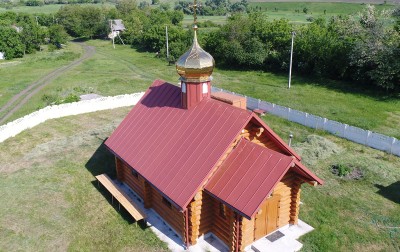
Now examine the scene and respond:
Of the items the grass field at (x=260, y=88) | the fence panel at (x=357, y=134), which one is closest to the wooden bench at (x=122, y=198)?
the fence panel at (x=357, y=134)

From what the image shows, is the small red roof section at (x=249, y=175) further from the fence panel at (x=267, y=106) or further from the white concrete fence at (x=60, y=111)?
the white concrete fence at (x=60, y=111)

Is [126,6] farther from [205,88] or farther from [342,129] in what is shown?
[205,88]

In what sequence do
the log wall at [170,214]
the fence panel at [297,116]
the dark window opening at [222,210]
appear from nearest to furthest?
the dark window opening at [222,210] < the log wall at [170,214] < the fence panel at [297,116]

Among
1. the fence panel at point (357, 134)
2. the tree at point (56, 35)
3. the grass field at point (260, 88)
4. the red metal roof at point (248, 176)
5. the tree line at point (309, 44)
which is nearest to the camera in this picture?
the red metal roof at point (248, 176)

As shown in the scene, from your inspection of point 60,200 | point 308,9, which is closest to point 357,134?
point 60,200

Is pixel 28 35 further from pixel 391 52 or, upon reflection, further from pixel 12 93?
pixel 391 52

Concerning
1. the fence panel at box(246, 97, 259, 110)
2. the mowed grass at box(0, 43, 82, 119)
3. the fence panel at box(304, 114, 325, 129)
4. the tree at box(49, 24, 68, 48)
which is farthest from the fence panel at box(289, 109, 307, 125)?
the tree at box(49, 24, 68, 48)

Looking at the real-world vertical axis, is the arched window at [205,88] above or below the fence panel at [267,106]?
above
